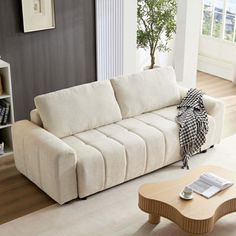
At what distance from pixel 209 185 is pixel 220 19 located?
13.5ft

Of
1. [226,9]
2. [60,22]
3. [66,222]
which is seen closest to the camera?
[66,222]

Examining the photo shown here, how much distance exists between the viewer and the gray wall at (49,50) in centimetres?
519

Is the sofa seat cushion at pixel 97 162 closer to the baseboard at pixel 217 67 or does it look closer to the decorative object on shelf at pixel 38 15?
the decorative object on shelf at pixel 38 15

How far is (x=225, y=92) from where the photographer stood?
22.5 feet

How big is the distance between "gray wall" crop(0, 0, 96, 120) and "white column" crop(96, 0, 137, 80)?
0.31ft

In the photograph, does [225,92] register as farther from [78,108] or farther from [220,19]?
[78,108]

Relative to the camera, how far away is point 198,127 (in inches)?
190

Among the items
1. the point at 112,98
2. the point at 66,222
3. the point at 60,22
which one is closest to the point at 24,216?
the point at 66,222

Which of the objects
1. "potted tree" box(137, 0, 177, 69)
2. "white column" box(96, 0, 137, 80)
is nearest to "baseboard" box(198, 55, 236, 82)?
"potted tree" box(137, 0, 177, 69)

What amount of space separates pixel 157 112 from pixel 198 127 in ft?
1.49

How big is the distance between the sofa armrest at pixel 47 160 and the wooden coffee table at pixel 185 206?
25.4 inches

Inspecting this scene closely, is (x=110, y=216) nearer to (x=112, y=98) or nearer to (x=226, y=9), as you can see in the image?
(x=112, y=98)

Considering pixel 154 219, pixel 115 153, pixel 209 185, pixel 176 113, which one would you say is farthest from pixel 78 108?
pixel 209 185

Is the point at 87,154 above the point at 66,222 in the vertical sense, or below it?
above
